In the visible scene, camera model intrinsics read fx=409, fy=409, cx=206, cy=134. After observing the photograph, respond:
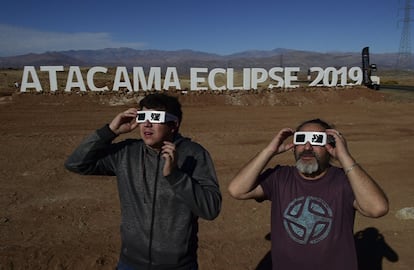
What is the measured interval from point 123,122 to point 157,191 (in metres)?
0.54

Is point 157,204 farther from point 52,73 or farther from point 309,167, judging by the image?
point 52,73

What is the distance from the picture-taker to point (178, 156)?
2717 millimetres

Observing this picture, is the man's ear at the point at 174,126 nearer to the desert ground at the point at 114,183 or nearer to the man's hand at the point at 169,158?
the man's hand at the point at 169,158

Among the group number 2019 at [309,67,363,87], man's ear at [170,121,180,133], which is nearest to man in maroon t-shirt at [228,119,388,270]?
man's ear at [170,121,180,133]

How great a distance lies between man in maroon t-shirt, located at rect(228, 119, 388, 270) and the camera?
2580 mm

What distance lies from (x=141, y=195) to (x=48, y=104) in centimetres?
1888

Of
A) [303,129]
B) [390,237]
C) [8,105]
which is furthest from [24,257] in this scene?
[8,105]

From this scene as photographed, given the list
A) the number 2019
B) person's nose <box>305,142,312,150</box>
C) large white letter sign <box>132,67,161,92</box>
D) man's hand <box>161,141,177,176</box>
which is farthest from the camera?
the number 2019

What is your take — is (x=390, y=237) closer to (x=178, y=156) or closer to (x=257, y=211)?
(x=257, y=211)

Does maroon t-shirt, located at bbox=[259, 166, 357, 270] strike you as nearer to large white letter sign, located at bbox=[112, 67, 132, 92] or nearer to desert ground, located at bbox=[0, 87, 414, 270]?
desert ground, located at bbox=[0, 87, 414, 270]

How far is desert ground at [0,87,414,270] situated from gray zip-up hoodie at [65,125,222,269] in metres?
2.59

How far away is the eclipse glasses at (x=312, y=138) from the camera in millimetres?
2664

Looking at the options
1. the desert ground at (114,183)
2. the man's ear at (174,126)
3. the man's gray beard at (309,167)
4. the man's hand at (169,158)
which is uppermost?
the man's ear at (174,126)

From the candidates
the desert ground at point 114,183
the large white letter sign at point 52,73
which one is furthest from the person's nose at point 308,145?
the large white letter sign at point 52,73
